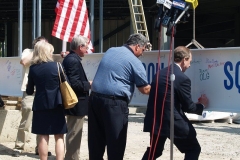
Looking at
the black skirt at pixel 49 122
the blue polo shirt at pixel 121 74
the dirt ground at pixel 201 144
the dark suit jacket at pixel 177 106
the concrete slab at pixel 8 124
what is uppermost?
the blue polo shirt at pixel 121 74

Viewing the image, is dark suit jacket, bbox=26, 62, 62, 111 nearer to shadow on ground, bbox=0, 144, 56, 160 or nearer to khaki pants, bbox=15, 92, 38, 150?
khaki pants, bbox=15, 92, 38, 150

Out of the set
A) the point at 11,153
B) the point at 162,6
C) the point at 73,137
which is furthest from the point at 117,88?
the point at 11,153

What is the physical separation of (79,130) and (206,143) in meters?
3.58

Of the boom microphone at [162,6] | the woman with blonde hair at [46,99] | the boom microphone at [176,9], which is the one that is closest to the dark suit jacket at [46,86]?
the woman with blonde hair at [46,99]

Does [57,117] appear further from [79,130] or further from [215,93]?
[215,93]

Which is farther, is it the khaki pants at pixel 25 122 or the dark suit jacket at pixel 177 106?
the khaki pants at pixel 25 122

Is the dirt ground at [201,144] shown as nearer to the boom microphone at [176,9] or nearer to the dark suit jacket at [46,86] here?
the dark suit jacket at [46,86]

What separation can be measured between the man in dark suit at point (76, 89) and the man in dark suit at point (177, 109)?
1343mm

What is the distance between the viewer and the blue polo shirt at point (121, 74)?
20.3 feet

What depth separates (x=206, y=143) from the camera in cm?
1030

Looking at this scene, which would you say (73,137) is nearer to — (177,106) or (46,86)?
(46,86)

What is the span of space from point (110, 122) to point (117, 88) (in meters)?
0.40

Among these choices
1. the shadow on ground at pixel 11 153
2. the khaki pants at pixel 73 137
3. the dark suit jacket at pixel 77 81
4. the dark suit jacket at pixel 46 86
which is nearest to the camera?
the dark suit jacket at pixel 46 86

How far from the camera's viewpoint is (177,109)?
619cm
